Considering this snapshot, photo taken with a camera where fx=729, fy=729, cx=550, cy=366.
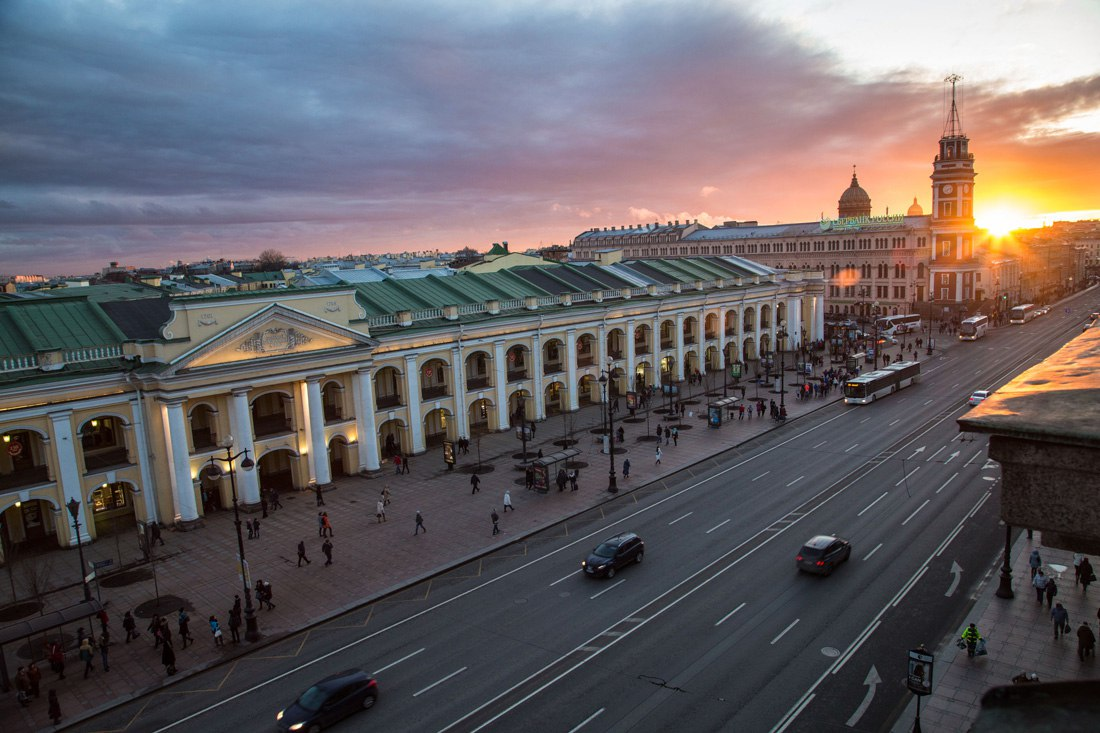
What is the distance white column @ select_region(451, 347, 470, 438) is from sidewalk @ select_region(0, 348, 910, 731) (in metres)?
2.06

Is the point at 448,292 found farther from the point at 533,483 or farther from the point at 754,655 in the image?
the point at 754,655

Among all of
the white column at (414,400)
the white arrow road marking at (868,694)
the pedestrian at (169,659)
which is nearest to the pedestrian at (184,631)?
the pedestrian at (169,659)

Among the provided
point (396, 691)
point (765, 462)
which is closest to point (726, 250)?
point (765, 462)

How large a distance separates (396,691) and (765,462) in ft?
98.7

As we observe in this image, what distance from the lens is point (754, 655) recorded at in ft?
74.7

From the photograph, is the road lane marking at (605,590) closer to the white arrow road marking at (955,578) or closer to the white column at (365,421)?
the white arrow road marking at (955,578)

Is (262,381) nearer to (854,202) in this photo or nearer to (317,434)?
(317,434)

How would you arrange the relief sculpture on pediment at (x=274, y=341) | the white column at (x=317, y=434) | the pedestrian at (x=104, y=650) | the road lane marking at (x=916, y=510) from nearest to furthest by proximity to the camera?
1. the pedestrian at (x=104, y=650)
2. the road lane marking at (x=916, y=510)
3. the relief sculpture on pediment at (x=274, y=341)
4. the white column at (x=317, y=434)

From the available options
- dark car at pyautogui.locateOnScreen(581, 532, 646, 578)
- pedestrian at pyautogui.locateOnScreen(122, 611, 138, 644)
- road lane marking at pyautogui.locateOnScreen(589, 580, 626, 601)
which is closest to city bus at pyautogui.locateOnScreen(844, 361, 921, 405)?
dark car at pyautogui.locateOnScreen(581, 532, 646, 578)

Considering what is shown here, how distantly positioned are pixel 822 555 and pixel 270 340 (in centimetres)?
3075

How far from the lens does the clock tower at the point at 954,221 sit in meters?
114

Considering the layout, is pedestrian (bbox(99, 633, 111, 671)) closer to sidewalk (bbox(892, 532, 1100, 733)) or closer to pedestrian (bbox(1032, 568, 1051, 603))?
sidewalk (bbox(892, 532, 1100, 733))

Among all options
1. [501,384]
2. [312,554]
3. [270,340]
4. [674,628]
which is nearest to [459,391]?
[501,384]

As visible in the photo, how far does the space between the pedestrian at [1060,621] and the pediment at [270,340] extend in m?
36.8
